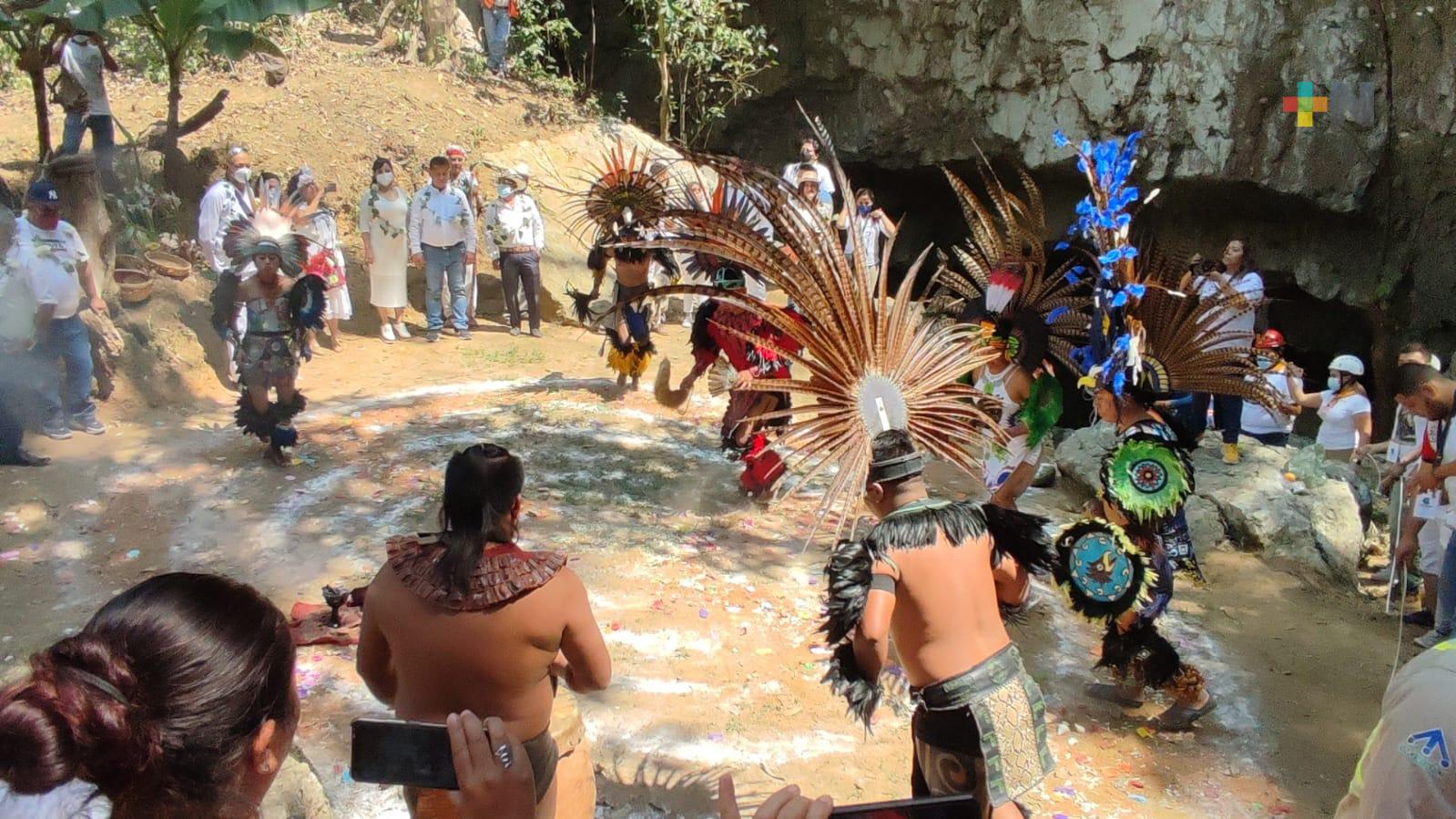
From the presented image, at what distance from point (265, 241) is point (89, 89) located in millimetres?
4539

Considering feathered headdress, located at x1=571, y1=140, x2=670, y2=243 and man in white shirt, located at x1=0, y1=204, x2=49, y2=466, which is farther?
feathered headdress, located at x1=571, y1=140, x2=670, y2=243

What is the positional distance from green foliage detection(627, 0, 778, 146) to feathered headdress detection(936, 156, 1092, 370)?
10.3m

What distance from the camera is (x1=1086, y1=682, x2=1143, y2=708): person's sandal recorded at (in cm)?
484

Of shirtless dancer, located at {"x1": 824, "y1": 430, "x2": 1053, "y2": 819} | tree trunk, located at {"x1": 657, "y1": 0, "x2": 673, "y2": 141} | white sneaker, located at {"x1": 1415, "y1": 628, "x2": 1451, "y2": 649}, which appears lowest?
white sneaker, located at {"x1": 1415, "y1": 628, "x2": 1451, "y2": 649}

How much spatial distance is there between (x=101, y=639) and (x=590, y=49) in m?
17.9

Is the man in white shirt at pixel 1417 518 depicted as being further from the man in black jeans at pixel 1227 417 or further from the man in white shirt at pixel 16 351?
the man in white shirt at pixel 16 351

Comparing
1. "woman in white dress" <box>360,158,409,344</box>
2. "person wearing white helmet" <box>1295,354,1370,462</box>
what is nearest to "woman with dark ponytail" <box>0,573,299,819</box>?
"person wearing white helmet" <box>1295,354,1370,462</box>

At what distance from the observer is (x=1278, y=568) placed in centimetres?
669

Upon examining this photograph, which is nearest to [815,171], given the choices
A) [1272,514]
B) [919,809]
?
[1272,514]

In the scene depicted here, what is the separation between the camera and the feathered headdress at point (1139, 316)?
175 inches

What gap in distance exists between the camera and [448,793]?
2557mm

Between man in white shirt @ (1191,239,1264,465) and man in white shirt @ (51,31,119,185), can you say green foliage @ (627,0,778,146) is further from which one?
man in white shirt @ (1191,239,1264,465)

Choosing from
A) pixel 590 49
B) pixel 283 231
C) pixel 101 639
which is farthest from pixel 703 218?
pixel 590 49

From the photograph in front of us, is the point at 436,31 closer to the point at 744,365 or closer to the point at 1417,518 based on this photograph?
the point at 744,365
